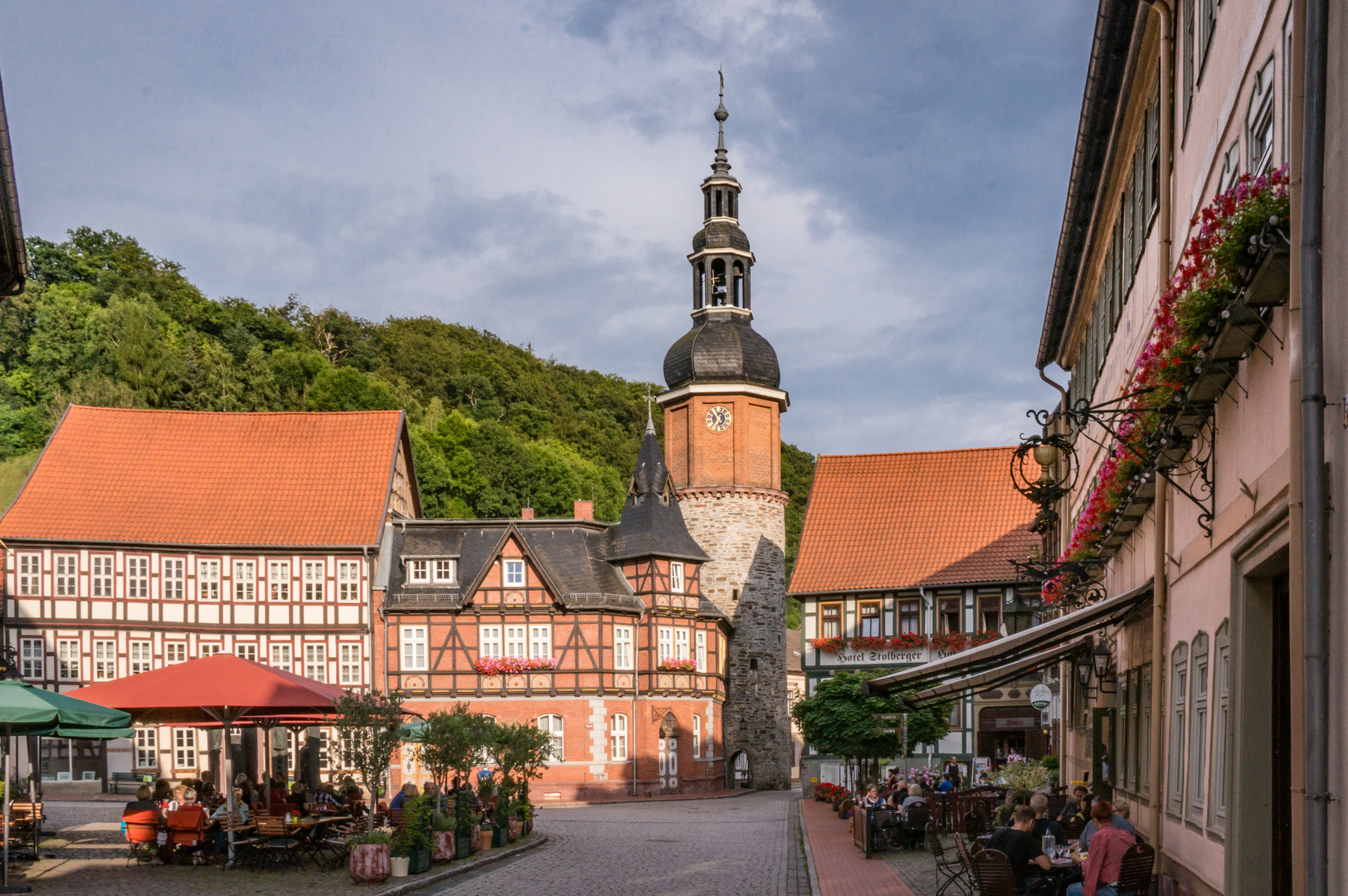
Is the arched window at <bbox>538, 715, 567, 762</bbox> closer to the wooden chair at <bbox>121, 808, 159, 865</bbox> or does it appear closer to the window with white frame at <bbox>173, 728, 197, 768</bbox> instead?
the window with white frame at <bbox>173, 728, 197, 768</bbox>

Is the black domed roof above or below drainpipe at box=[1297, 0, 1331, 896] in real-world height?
above

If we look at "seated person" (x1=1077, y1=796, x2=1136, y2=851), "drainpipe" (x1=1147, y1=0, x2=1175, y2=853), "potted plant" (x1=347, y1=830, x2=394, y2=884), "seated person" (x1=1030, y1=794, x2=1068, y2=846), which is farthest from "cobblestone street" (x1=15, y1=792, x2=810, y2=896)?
"drainpipe" (x1=1147, y1=0, x2=1175, y2=853)

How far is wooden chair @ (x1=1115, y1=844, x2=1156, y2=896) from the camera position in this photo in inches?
398

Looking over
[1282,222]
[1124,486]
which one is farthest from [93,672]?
[1282,222]

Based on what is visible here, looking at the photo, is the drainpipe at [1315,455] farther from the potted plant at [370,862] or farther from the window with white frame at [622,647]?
the window with white frame at [622,647]

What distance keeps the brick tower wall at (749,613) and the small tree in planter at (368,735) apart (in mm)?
32522

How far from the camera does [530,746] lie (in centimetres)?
2514

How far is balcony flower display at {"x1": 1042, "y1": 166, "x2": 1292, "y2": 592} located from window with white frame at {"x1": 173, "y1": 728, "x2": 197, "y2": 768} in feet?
114

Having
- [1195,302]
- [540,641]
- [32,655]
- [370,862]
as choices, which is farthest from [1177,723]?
[32,655]

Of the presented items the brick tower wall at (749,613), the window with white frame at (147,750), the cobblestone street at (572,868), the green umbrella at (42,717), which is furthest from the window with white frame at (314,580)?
the green umbrella at (42,717)

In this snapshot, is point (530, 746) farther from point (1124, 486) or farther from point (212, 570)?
point (212, 570)

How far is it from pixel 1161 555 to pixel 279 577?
35.3 meters

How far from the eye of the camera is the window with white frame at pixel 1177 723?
427 inches

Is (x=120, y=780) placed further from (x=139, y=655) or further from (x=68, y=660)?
(x=68, y=660)
